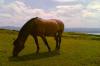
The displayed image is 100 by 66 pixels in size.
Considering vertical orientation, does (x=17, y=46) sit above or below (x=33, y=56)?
above

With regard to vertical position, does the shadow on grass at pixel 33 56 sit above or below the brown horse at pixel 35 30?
below

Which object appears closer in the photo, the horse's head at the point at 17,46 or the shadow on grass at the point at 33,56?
the shadow on grass at the point at 33,56

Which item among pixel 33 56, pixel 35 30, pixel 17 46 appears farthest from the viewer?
pixel 33 56

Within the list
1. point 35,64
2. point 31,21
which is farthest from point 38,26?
point 35,64

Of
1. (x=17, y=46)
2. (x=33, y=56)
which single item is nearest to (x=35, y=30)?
(x=17, y=46)

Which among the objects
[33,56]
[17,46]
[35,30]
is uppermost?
[35,30]

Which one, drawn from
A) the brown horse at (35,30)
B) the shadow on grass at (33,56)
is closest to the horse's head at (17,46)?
the brown horse at (35,30)

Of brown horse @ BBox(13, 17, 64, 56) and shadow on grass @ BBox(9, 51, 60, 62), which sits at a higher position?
brown horse @ BBox(13, 17, 64, 56)

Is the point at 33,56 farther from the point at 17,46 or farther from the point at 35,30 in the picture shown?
the point at 35,30

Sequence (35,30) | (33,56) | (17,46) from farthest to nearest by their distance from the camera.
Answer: (33,56) < (35,30) < (17,46)

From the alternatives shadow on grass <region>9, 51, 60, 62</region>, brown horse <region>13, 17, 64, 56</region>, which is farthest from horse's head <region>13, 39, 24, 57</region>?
shadow on grass <region>9, 51, 60, 62</region>

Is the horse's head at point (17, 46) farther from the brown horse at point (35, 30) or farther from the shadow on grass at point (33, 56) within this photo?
the shadow on grass at point (33, 56)

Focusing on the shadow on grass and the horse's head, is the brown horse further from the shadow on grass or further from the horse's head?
the shadow on grass

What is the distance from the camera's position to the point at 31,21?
1938 cm
